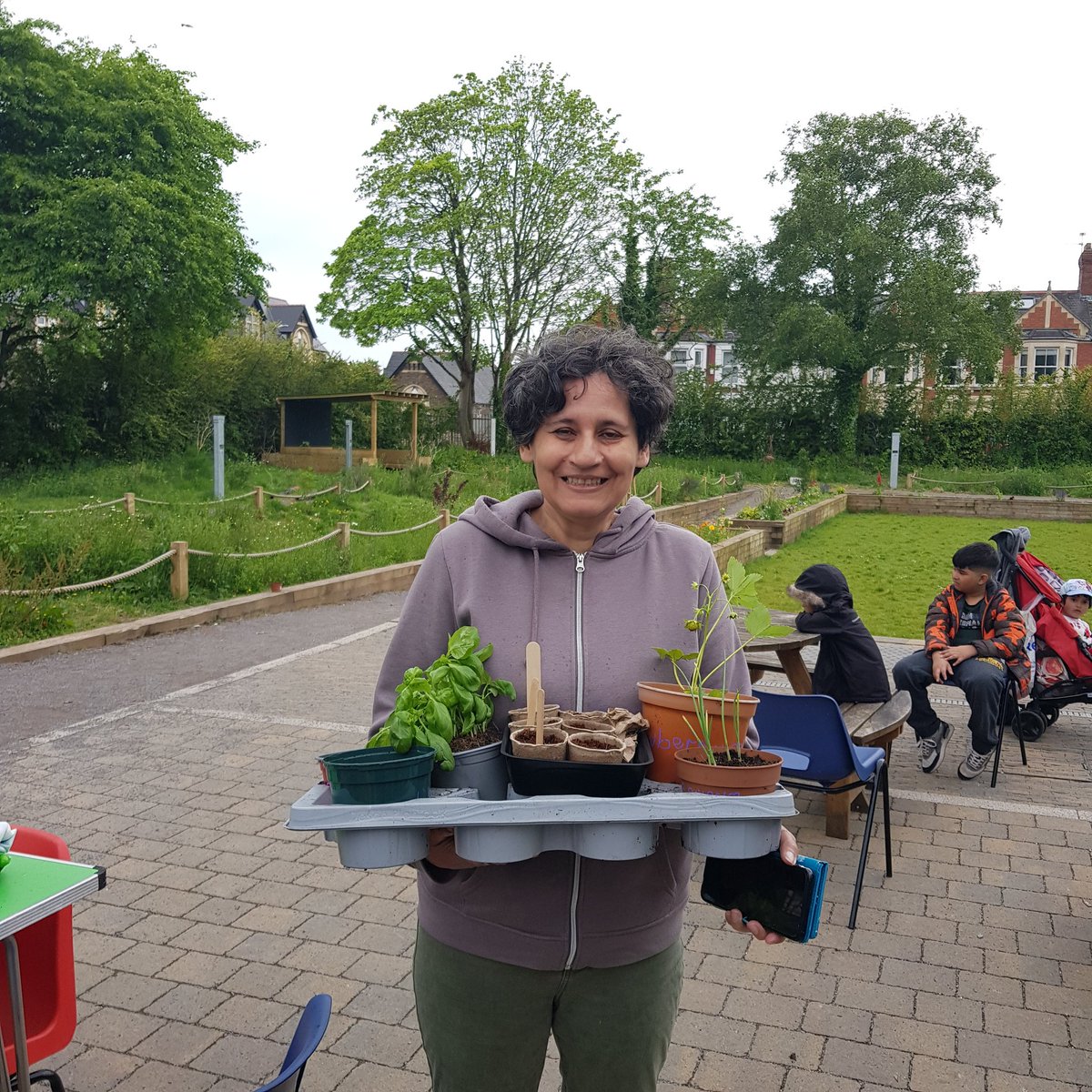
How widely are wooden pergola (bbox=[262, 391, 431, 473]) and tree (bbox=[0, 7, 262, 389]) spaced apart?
170 inches

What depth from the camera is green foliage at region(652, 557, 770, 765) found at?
6.19 feet

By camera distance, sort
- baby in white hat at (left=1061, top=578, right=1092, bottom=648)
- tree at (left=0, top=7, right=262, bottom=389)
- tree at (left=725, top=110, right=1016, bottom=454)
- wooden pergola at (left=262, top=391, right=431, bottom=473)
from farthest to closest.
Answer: tree at (left=725, top=110, right=1016, bottom=454)
wooden pergola at (left=262, top=391, right=431, bottom=473)
tree at (left=0, top=7, right=262, bottom=389)
baby in white hat at (left=1061, top=578, right=1092, bottom=648)

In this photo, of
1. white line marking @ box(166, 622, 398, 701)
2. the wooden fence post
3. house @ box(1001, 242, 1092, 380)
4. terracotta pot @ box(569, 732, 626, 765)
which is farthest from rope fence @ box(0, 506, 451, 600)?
house @ box(1001, 242, 1092, 380)

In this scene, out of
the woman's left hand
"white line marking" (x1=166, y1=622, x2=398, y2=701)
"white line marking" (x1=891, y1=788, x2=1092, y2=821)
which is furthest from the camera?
"white line marking" (x1=166, y1=622, x2=398, y2=701)

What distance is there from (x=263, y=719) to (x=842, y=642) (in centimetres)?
395

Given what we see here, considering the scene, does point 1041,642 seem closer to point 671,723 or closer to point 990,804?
point 990,804

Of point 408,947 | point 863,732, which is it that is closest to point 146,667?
point 408,947

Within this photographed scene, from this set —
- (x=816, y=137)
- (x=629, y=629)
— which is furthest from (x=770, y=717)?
(x=816, y=137)

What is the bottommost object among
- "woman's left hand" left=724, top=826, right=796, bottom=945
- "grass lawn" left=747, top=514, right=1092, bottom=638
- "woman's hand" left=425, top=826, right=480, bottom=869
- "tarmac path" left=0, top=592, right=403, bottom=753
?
"grass lawn" left=747, top=514, right=1092, bottom=638

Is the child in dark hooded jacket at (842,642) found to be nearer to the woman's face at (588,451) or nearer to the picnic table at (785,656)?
the picnic table at (785,656)

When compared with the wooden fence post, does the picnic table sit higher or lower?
higher

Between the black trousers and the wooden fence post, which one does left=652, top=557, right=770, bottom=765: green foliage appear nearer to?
the black trousers

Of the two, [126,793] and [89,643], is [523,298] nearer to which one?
[89,643]

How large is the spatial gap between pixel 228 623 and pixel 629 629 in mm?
9721
